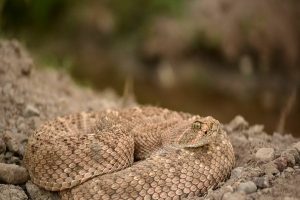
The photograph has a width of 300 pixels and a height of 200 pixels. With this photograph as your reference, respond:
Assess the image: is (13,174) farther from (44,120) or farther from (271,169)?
(271,169)

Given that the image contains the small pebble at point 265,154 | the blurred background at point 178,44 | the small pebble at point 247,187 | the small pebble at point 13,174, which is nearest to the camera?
the small pebble at point 247,187

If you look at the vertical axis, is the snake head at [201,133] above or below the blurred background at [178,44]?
below

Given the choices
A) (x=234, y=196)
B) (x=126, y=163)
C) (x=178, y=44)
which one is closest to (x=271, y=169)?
(x=234, y=196)

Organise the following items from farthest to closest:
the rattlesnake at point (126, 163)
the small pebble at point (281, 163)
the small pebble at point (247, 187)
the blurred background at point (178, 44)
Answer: the blurred background at point (178, 44) < the small pebble at point (281, 163) < the rattlesnake at point (126, 163) < the small pebble at point (247, 187)

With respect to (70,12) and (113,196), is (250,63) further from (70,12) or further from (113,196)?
(113,196)

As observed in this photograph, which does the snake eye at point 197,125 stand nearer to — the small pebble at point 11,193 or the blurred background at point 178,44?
the small pebble at point 11,193

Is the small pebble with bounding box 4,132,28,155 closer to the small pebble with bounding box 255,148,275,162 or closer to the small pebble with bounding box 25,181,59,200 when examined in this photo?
the small pebble with bounding box 25,181,59,200

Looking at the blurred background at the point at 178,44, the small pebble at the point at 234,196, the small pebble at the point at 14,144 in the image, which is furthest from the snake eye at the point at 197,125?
the blurred background at the point at 178,44
